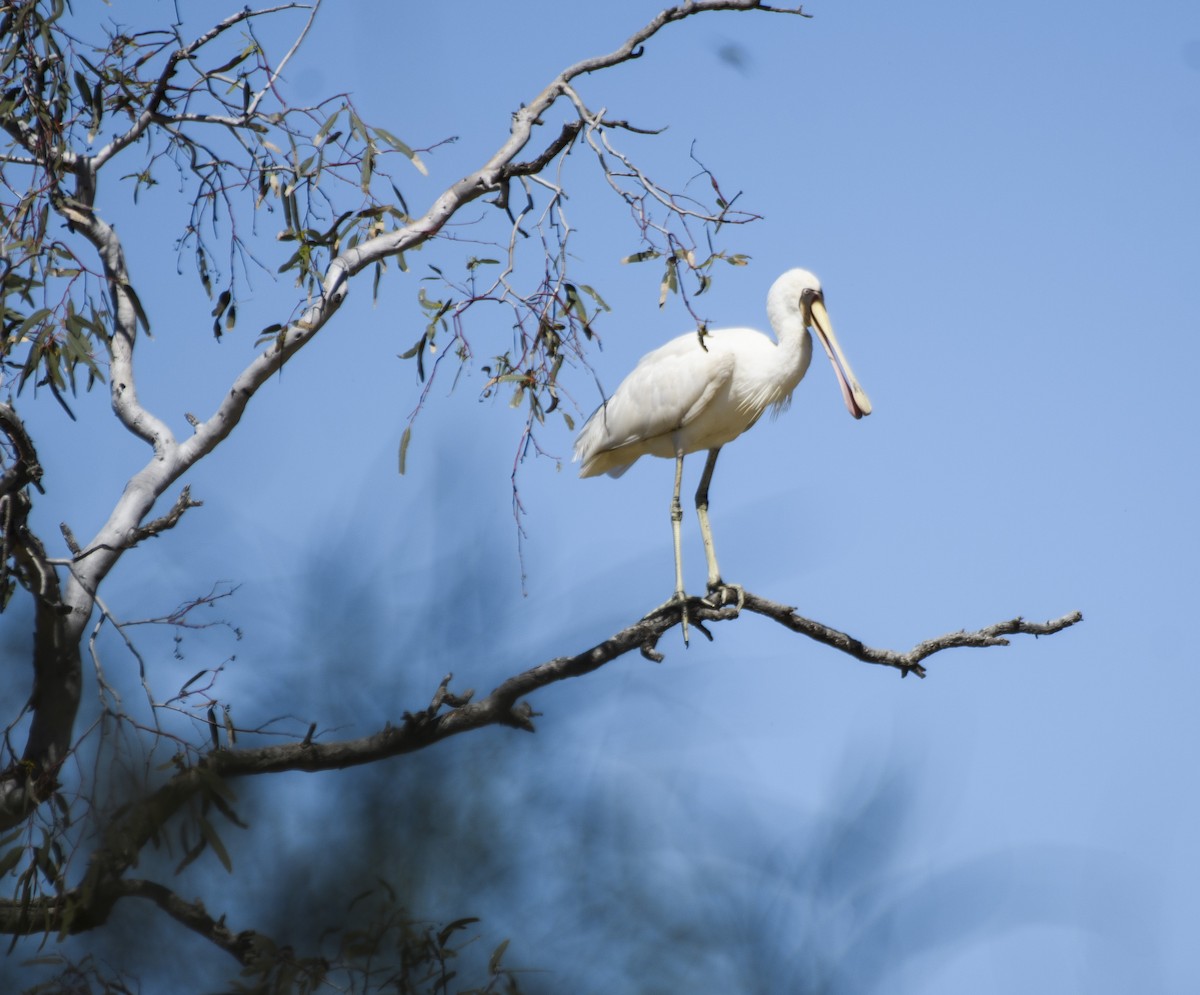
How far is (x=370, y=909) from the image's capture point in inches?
81.0

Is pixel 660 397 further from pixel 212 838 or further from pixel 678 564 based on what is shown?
pixel 212 838

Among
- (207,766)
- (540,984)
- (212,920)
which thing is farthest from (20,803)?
(540,984)

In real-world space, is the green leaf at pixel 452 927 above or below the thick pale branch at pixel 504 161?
below

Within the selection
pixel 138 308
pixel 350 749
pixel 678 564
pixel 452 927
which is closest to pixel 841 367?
pixel 678 564

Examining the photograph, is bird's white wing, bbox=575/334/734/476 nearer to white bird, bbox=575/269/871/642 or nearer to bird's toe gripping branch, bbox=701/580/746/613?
A: white bird, bbox=575/269/871/642

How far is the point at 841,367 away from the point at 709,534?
727mm

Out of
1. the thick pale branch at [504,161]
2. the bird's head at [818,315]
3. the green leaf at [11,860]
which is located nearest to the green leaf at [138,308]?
the thick pale branch at [504,161]

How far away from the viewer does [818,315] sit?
552 centimetres

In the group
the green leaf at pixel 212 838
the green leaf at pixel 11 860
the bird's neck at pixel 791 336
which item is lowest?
the green leaf at pixel 212 838

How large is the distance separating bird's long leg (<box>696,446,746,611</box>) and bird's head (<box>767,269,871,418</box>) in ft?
1.56

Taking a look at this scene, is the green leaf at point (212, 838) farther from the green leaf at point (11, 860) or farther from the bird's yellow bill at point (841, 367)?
the bird's yellow bill at point (841, 367)

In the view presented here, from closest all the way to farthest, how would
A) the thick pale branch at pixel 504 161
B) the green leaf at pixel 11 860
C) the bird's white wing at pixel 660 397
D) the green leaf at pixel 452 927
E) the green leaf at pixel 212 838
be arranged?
the green leaf at pixel 452 927 < the green leaf at pixel 212 838 < the green leaf at pixel 11 860 < the thick pale branch at pixel 504 161 < the bird's white wing at pixel 660 397

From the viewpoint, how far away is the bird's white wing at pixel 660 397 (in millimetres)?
5301

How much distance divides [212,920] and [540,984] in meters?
0.43
